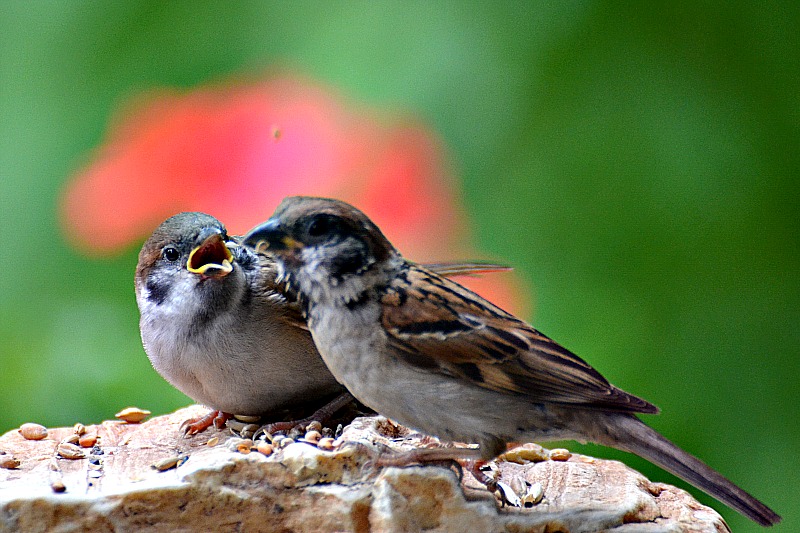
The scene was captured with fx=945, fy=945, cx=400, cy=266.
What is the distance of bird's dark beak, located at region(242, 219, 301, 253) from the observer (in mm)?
2008

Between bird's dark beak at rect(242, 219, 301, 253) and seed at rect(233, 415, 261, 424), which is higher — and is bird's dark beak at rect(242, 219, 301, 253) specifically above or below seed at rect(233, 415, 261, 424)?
above

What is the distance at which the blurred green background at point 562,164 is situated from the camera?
325 centimetres

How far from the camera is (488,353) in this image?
81.3 inches

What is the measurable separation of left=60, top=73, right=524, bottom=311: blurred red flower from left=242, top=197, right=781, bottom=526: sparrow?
1.31m

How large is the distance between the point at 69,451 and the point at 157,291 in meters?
0.46

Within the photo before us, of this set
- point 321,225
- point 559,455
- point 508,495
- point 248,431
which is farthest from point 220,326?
point 559,455

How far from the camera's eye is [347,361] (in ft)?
6.66

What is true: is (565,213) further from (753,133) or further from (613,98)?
(753,133)

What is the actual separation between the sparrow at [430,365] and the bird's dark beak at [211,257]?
0.31 m

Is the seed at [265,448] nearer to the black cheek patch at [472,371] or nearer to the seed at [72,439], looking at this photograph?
the black cheek patch at [472,371]

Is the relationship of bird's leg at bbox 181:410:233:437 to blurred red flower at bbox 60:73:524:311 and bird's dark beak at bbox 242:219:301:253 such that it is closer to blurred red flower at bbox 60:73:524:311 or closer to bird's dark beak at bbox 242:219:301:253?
bird's dark beak at bbox 242:219:301:253

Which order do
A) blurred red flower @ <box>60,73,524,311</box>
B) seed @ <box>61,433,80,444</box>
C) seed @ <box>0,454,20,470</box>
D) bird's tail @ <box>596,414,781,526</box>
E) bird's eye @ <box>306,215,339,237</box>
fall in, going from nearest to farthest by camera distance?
bird's tail @ <box>596,414,781,526</box>
bird's eye @ <box>306,215,339,237</box>
seed @ <box>0,454,20,470</box>
seed @ <box>61,433,80,444</box>
blurred red flower @ <box>60,73,524,311</box>

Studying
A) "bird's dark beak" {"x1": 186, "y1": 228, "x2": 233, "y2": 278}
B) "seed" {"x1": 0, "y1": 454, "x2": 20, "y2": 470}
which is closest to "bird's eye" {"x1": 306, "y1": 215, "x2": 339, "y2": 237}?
"bird's dark beak" {"x1": 186, "y1": 228, "x2": 233, "y2": 278}

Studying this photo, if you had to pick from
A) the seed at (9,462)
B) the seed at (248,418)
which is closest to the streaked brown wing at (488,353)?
the seed at (248,418)
